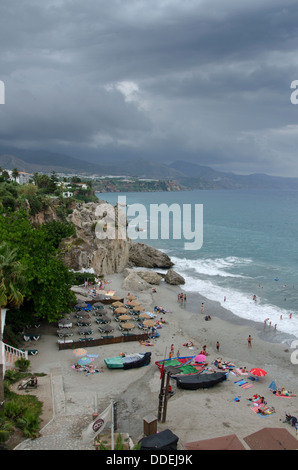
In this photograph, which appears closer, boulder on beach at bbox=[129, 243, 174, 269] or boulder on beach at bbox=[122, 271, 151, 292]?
boulder on beach at bbox=[122, 271, 151, 292]

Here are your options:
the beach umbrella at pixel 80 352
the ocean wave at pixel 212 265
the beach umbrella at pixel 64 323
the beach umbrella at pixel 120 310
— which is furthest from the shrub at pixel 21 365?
the ocean wave at pixel 212 265

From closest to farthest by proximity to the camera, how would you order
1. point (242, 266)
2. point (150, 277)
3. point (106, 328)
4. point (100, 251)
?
point (106, 328), point (150, 277), point (100, 251), point (242, 266)

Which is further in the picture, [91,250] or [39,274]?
[91,250]

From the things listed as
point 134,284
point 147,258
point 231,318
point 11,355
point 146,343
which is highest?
point 147,258

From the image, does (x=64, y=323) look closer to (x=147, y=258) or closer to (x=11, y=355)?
(x=11, y=355)

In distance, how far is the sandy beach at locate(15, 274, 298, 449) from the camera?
56.6ft

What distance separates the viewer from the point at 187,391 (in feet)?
70.0

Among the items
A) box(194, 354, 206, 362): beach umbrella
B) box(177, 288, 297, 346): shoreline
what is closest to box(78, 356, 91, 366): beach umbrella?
box(194, 354, 206, 362): beach umbrella

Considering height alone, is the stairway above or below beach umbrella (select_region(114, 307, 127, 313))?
above

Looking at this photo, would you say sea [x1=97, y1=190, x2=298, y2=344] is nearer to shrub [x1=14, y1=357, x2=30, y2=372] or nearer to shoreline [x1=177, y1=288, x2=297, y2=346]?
shoreline [x1=177, y1=288, x2=297, y2=346]

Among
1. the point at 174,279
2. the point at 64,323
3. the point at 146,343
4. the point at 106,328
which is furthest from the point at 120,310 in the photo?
the point at 174,279

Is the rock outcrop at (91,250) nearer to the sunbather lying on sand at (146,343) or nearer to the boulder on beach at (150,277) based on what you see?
A: the boulder on beach at (150,277)

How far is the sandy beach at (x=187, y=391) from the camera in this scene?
17.3 metres

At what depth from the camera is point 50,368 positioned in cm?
2153
